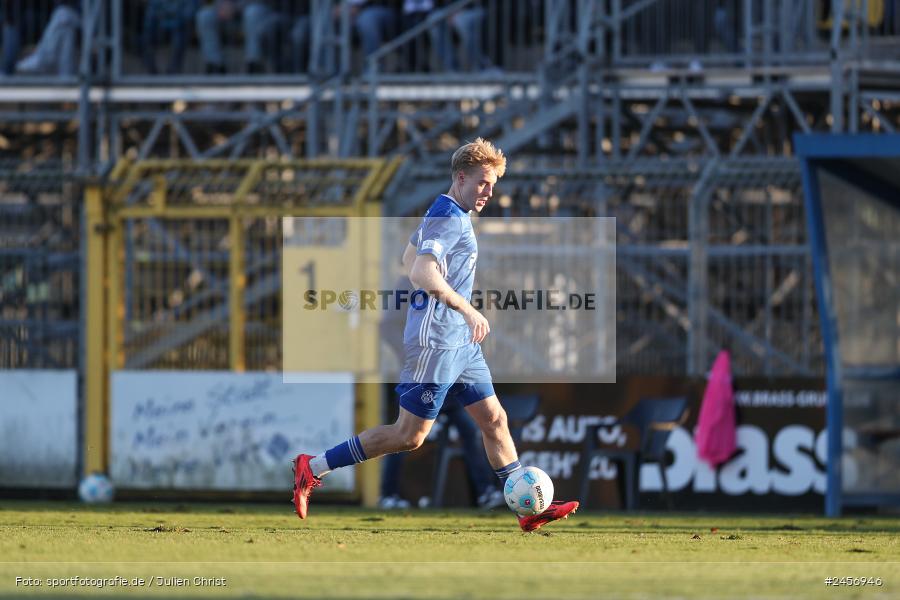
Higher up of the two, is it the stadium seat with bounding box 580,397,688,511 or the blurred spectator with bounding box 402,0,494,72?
the blurred spectator with bounding box 402,0,494,72

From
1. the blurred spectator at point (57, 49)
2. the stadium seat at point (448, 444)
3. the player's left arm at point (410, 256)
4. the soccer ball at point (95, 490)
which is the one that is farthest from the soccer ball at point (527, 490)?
the blurred spectator at point (57, 49)

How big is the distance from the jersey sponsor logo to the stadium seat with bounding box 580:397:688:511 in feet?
17.9

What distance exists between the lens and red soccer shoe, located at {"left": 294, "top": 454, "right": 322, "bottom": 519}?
11.0m

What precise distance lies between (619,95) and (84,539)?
11904 millimetres

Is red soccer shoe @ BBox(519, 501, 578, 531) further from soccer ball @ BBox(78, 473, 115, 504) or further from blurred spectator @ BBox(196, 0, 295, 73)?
blurred spectator @ BBox(196, 0, 295, 73)

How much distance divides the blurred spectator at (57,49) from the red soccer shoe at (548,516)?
14.6 meters

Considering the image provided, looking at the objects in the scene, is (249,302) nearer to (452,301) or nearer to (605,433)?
(605,433)

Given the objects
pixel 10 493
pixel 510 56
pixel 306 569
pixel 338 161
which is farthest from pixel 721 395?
pixel 510 56

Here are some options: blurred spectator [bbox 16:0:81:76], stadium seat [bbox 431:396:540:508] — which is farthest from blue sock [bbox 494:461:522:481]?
blurred spectator [bbox 16:0:81:76]

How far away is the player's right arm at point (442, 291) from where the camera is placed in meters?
10.1

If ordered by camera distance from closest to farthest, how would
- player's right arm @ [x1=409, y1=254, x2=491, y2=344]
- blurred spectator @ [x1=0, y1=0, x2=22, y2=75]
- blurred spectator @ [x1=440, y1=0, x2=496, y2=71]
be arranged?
player's right arm @ [x1=409, y1=254, x2=491, y2=344] → blurred spectator @ [x1=440, y1=0, x2=496, y2=71] → blurred spectator @ [x1=0, y1=0, x2=22, y2=75]

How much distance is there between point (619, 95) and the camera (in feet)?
69.5

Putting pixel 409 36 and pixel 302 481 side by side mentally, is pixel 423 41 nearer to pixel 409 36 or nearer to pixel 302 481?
pixel 409 36

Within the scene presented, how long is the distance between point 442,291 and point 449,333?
0.42 meters
